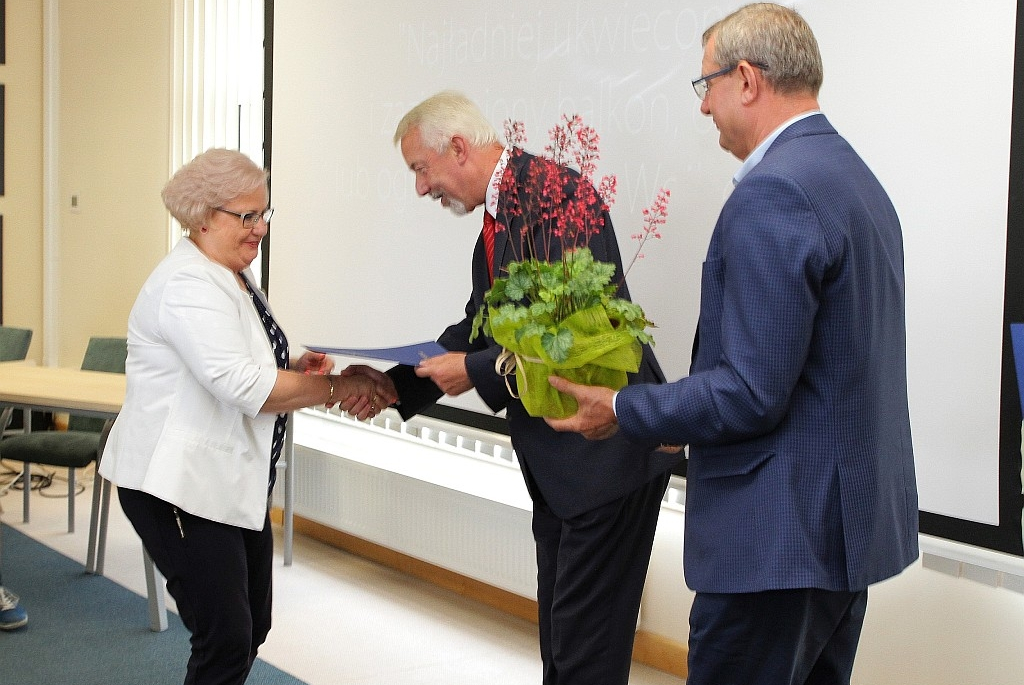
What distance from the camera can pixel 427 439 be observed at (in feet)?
14.1

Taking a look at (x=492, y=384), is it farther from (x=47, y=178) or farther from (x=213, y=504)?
(x=47, y=178)

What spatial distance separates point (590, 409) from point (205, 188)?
118 cm

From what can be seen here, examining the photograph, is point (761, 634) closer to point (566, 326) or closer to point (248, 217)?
point (566, 326)

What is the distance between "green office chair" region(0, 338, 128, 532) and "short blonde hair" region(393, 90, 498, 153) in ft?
7.76

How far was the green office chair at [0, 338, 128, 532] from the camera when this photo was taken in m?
4.37

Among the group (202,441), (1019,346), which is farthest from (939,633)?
(202,441)

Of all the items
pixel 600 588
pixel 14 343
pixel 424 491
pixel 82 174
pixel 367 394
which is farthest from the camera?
pixel 82 174

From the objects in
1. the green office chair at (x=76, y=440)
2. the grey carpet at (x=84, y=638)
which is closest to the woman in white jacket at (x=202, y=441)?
the grey carpet at (x=84, y=638)

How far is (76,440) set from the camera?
177 inches

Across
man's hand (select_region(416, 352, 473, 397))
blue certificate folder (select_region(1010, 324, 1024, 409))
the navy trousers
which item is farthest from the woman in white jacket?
blue certificate folder (select_region(1010, 324, 1024, 409))

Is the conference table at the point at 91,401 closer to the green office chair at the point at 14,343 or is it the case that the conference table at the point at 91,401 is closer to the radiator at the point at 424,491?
the radiator at the point at 424,491

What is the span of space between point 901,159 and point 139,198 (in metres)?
5.56

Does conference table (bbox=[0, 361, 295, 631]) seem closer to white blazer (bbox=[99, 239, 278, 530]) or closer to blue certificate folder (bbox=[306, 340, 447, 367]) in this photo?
white blazer (bbox=[99, 239, 278, 530])

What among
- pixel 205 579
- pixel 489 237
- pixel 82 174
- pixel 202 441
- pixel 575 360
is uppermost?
pixel 82 174
